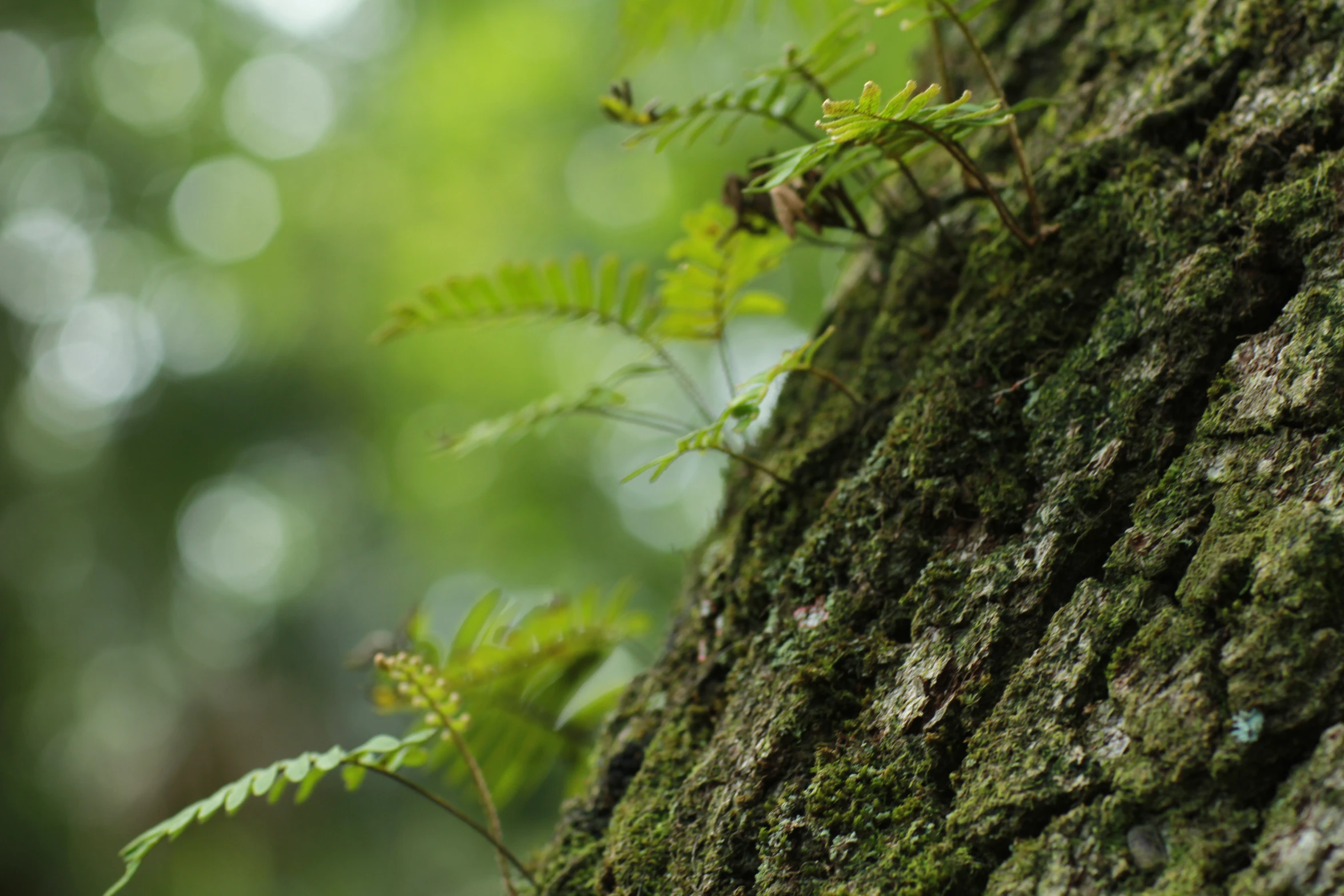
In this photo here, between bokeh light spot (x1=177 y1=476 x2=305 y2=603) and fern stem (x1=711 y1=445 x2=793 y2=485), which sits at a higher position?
bokeh light spot (x1=177 y1=476 x2=305 y2=603)

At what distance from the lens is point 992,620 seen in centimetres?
107

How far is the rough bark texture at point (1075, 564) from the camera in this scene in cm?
80

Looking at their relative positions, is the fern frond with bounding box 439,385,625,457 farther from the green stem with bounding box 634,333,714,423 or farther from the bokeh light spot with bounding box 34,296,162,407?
the bokeh light spot with bounding box 34,296,162,407

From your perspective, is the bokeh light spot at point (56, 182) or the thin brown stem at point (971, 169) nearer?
the thin brown stem at point (971, 169)

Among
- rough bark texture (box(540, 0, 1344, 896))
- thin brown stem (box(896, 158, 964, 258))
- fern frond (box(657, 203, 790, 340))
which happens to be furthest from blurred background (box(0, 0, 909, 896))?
rough bark texture (box(540, 0, 1344, 896))

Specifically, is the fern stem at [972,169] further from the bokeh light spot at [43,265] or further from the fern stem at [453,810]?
the bokeh light spot at [43,265]

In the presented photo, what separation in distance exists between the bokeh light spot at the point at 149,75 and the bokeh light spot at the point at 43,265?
1561 millimetres

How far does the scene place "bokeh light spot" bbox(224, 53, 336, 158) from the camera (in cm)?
978

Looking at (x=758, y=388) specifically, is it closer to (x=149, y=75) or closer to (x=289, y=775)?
(x=289, y=775)

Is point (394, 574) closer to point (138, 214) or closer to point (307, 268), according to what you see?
point (307, 268)

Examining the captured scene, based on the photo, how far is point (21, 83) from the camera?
8.97 m

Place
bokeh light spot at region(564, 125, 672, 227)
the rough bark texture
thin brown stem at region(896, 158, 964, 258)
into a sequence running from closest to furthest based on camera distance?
the rough bark texture
thin brown stem at region(896, 158, 964, 258)
bokeh light spot at region(564, 125, 672, 227)

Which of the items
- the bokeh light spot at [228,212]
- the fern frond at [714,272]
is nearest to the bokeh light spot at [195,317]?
the bokeh light spot at [228,212]

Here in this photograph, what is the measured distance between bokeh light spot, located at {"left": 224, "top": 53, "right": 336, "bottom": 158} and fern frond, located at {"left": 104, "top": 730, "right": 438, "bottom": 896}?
406 inches
